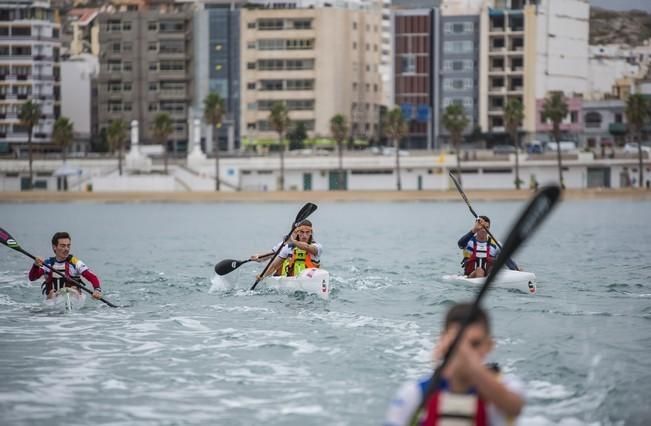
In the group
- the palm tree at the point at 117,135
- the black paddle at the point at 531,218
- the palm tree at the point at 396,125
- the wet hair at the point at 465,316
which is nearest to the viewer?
the wet hair at the point at 465,316

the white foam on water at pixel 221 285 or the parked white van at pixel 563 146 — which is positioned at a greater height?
the parked white van at pixel 563 146

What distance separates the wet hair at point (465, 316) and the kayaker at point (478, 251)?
16.7m

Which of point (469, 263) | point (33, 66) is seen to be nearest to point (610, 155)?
point (33, 66)

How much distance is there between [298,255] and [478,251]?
394 cm

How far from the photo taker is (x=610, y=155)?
12119 centimetres

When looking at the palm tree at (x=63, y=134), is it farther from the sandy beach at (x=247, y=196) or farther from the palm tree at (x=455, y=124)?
the palm tree at (x=455, y=124)

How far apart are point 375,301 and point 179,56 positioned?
116 meters

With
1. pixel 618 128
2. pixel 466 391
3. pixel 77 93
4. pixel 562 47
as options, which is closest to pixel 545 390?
pixel 466 391

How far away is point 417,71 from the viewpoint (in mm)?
138125

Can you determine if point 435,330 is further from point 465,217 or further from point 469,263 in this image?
point 465,217

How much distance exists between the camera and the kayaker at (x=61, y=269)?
75.9ft

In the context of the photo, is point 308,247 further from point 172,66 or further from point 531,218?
point 172,66

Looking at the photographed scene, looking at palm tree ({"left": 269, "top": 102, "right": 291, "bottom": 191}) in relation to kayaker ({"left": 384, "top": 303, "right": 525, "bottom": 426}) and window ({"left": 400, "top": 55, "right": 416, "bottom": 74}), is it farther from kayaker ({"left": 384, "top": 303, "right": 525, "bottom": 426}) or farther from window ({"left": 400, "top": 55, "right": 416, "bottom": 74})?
kayaker ({"left": 384, "top": 303, "right": 525, "bottom": 426})

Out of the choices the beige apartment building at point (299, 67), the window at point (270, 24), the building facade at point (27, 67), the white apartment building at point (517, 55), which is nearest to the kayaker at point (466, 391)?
the white apartment building at point (517, 55)
